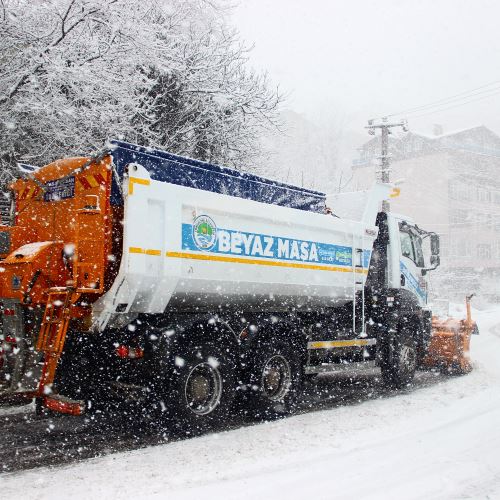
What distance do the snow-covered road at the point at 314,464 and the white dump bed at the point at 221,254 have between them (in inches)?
54.0

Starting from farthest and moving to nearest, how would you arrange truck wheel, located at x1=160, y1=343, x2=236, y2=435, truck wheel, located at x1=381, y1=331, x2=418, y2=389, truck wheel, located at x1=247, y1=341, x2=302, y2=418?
truck wheel, located at x1=381, y1=331, x2=418, y2=389
truck wheel, located at x1=247, y1=341, x2=302, y2=418
truck wheel, located at x1=160, y1=343, x2=236, y2=435

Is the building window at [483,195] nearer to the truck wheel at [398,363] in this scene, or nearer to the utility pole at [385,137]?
the utility pole at [385,137]

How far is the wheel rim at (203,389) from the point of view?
5754 millimetres

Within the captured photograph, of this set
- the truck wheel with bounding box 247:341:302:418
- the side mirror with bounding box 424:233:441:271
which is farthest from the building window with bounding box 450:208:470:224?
the truck wheel with bounding box 247:341:302:418

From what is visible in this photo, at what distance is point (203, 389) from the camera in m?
5.89

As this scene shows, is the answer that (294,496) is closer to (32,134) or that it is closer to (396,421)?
(396,421)

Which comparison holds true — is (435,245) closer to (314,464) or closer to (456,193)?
(314,464)

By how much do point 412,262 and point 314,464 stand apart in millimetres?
5386

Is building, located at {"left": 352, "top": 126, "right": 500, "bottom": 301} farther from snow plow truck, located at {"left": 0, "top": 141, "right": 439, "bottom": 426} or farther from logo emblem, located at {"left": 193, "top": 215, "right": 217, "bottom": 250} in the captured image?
logo emblem, located at {"left": 193, "top": 215, "right": 217, "bottom": 250}

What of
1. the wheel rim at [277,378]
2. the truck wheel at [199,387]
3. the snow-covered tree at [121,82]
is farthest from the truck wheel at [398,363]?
the snow-covered tree at [121,82]

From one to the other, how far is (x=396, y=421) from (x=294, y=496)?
2.85 metres

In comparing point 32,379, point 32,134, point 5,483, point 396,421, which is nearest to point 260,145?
point 32,134

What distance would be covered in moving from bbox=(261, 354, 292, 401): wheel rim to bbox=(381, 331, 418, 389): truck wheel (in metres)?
2.37

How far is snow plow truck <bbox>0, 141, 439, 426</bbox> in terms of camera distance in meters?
5.24
